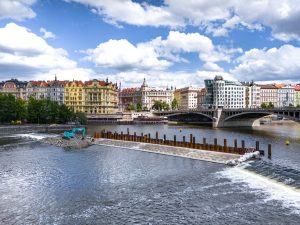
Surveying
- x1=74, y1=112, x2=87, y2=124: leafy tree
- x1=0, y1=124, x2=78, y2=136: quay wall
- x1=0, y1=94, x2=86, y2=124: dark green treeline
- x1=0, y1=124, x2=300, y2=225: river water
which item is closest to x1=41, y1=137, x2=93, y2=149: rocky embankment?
x1=0, y1=124, x2=300, y2=225: river water

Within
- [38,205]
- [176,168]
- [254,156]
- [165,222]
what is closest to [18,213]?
[38,205]

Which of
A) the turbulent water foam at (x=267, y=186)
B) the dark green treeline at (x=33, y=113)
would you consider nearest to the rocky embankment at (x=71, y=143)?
the turbulent water foam at (x=267, y=186)

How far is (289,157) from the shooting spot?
6100 centimetres

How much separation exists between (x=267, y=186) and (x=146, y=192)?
1360 cm

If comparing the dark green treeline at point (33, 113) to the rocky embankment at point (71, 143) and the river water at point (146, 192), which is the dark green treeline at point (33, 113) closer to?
the rocky embankment at point (71, 143)

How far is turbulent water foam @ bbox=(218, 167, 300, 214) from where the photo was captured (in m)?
35.3

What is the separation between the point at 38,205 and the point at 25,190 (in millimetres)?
6212

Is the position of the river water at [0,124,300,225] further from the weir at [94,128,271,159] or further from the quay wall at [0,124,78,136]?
the quay wall at [0,124,78,136]

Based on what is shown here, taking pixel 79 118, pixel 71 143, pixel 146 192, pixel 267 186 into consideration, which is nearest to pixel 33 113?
pixel 79 118

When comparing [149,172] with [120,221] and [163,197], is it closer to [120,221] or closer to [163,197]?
[163,197]

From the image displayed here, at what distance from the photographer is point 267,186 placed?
4059cm

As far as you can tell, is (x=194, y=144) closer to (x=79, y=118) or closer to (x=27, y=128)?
(x=27, y=128)

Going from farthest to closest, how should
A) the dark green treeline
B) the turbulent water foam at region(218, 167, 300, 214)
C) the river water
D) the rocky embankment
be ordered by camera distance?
1. the dark green treeline
2. the rocky embankment
3. the turbulent water foam at region(218, 167, 300, 214)
4. the river water

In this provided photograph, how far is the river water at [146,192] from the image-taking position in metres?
31.6
